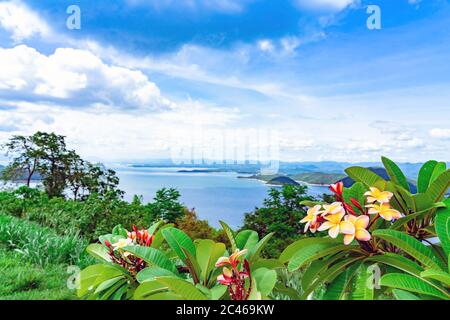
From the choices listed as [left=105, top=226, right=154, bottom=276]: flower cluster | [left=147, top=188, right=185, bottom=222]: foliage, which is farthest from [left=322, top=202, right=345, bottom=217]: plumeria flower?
[left=147, top=188, right=185, bottom=222]: foliage

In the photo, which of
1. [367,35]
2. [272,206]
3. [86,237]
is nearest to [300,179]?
[272,206]

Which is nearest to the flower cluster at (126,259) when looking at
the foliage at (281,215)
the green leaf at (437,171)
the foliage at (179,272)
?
the foliage at (179,272)

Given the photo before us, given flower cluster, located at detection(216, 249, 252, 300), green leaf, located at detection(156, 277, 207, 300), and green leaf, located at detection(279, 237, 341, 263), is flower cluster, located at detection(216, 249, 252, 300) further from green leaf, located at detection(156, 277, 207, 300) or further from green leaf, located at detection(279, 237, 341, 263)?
green leaf, located at detection(279, 237, 341, 263)

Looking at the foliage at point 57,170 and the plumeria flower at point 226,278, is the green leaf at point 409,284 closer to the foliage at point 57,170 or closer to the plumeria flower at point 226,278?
the plumeria flower at point 226,278

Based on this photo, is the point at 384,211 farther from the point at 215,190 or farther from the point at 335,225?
the point at 215,190
